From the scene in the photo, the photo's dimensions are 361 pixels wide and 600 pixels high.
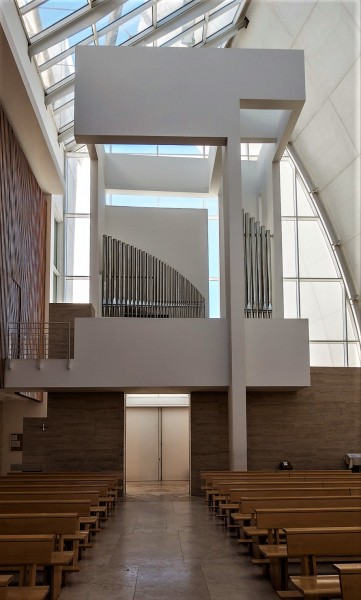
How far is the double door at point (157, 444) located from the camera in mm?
18703

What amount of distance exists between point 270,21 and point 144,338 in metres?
9.53

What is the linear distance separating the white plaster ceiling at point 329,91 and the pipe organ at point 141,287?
19.8 ft

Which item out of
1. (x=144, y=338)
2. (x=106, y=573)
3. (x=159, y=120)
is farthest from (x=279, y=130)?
(x=106, y=573)

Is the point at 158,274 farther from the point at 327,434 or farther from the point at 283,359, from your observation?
the point at 327,434

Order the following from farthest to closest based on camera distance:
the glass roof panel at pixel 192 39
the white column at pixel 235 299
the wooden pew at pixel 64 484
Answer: the glass roof panel at pixel 192 39 → the white column at pixel 235 299 → the wooden pew at pixel 64 484

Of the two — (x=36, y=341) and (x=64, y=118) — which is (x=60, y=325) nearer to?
(x=36, y=341)

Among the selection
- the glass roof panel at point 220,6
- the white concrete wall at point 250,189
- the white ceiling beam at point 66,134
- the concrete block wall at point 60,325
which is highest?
the glass roof panel at point 220,6

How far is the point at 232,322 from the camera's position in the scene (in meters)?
12.0

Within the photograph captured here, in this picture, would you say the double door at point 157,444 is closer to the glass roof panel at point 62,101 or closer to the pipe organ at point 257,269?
the pipe organ at point 257,269

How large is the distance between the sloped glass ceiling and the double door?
25.5ft

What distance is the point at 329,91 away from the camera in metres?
16.7

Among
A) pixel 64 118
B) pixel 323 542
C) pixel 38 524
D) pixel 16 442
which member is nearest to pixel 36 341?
pixel 16 442

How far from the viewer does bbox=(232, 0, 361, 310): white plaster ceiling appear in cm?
1556

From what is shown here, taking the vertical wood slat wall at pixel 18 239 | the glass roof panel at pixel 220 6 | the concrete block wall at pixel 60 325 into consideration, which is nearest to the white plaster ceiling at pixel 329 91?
the glass roof panel at pixel 220 6
